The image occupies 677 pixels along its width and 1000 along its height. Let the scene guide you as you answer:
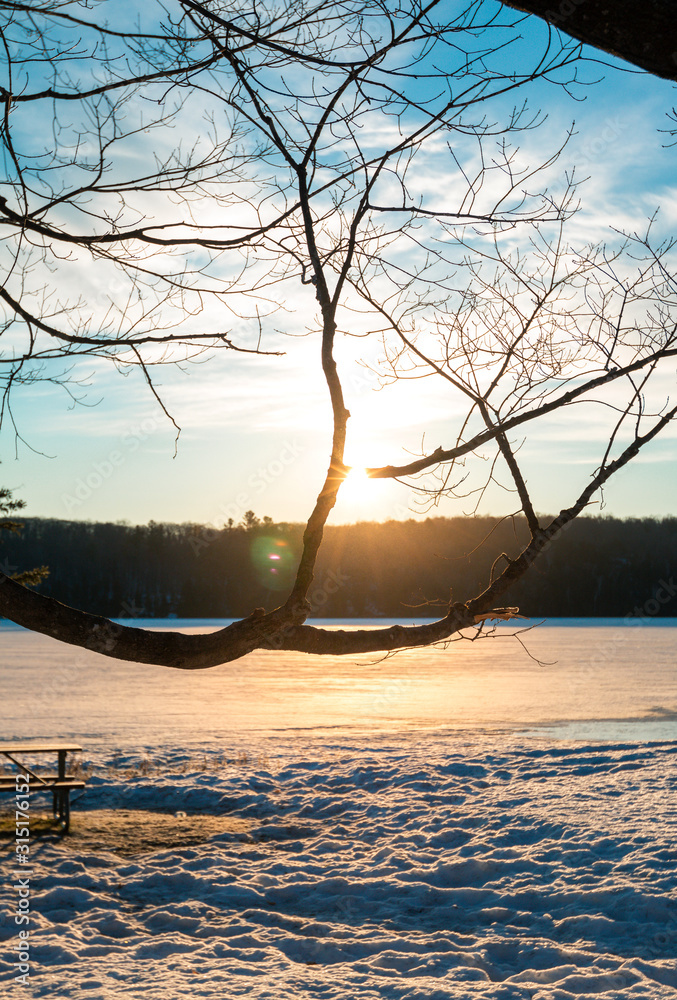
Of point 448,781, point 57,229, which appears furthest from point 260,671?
point 57,229

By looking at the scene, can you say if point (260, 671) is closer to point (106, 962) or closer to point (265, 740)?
point (265, 740)

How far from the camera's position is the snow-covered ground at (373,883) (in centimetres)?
432

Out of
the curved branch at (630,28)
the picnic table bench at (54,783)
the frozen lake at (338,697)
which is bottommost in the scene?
the frozen lake at (338,697)

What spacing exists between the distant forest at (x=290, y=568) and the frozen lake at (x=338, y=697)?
43169mm

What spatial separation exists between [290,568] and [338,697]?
204ft

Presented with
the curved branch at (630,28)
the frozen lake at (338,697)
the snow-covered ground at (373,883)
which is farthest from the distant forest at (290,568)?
the curved branch at (630,28)

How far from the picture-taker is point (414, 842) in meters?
6.90

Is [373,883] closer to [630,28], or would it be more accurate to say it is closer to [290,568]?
[630,28]

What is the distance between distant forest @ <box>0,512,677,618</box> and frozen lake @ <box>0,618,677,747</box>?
142 feet

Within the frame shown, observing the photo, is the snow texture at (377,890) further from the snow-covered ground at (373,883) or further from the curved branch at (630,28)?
the curved branch at (630,28)

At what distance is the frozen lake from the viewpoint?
486 inches

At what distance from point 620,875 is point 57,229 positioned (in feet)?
18.9

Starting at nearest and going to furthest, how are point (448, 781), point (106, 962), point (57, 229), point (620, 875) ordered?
point (57, 229), point (106, 962), point (620, 875), point (448, 781)

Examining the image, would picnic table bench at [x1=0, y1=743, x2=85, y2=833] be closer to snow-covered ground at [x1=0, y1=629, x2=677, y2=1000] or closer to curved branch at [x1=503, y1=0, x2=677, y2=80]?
snow-covered ground at [x1=0, y1=629, x2=677, y2=1000]
